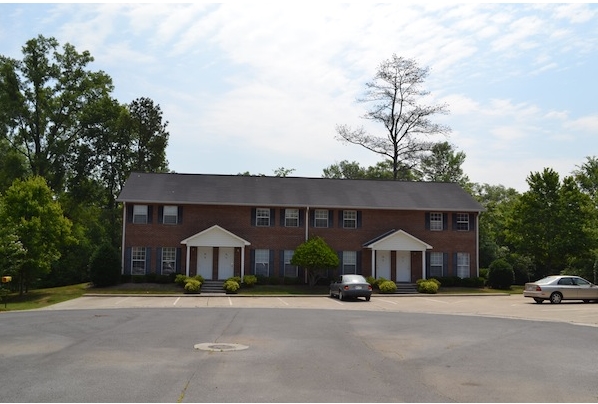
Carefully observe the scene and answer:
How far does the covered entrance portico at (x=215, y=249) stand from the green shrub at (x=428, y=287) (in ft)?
38.4

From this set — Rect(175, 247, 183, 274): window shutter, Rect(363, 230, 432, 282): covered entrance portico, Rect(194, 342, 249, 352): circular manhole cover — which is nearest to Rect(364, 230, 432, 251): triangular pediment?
Rect(363, 230, 432, 282): covered entrance portico

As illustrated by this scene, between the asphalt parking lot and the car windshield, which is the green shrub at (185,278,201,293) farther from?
the car windshield

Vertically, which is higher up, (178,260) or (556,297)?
(178,260)

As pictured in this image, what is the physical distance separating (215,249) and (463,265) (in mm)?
17740

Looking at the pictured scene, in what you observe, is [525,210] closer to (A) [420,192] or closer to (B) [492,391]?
(A) [420,192]

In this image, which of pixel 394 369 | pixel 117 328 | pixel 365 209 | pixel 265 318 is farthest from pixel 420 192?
pixel 394 369

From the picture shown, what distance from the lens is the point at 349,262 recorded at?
4275cm

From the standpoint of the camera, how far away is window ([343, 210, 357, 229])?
43.2 meters

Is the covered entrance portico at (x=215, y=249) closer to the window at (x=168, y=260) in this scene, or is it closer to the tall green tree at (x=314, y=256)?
the window at (x=168, y=260)

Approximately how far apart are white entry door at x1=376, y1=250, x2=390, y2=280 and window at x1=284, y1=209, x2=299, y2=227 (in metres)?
6.14

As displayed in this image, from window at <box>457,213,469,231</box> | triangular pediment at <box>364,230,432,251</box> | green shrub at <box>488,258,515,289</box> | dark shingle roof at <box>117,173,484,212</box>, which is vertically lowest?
green shrub at <box>488,258,515,289</box>

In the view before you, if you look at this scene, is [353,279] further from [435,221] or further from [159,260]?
[159,260]

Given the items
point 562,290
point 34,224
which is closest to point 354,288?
point 562,290

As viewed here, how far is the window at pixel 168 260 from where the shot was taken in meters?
40.9
